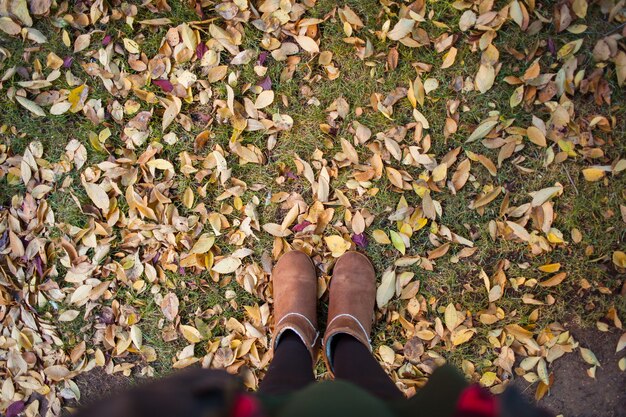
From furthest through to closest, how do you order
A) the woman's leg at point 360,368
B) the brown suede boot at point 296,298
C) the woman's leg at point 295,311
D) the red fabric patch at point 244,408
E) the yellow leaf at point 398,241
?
1. the yellow leaf at point 398,241
2. the brown suede boot at point 296,298
3. the woman's leg at point 295,311
4. the woman's leg at point 360,368
5. the red fabric patch at point 244,408

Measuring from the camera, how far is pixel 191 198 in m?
2.18

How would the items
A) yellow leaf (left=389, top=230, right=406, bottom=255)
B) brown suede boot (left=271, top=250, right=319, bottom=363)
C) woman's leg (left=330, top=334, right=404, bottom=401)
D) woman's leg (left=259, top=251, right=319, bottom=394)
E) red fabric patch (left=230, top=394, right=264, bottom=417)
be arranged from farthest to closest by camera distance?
yellow leaf (left=389, top=230, right=406, bottom=255) < brown suede boot (left=271, top=250, right=319, bottom=363) < woman's leg (left=259, top=251, right=319, bottom=394) < woman's leg (left=330, top=334, right=404, bottom=401) < red fabric patch (left=230, top=394, right=264, bottom=417)

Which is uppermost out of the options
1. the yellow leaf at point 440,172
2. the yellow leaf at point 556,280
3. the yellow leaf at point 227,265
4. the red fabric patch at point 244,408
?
the red fabric patch at point 244,408

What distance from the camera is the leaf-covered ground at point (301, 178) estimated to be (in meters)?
2.09

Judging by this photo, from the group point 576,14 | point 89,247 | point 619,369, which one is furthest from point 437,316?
point 89,247

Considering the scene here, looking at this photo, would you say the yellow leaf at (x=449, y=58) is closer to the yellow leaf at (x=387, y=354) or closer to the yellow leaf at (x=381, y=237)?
the yellow leaf at (x=381, y=237)

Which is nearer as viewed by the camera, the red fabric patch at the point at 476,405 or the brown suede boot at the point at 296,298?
the red fabric patch at the point at 476,405

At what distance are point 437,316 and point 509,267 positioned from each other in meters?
0.40

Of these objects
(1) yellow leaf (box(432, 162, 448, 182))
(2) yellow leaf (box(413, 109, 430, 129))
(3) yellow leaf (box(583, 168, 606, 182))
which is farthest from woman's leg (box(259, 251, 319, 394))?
(3) yellow leaf (box(583, 168, 606, 182))

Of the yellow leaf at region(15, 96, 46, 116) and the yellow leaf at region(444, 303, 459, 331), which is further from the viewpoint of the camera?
the yellow leaf at region(15, 96, 46, 116)

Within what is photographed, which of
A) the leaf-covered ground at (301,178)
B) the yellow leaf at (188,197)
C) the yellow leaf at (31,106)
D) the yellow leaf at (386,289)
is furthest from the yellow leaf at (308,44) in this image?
the yellow leaf at (31,106)

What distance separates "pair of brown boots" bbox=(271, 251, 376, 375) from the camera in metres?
2.02

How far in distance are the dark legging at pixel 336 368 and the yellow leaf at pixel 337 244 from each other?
1.28 feet

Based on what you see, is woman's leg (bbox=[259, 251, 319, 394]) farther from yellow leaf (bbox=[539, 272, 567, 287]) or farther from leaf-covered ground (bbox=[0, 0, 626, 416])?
yellow leaf (bbox=[539, 272, 567, 287])
